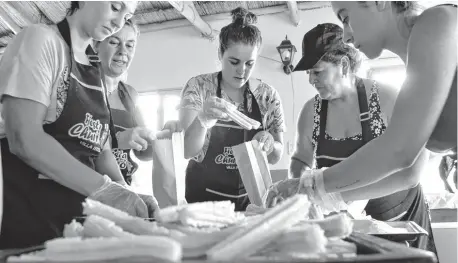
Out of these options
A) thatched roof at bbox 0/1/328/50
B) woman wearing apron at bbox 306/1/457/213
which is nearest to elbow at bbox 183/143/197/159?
woman wearing apron at bbox 306/1/457/213

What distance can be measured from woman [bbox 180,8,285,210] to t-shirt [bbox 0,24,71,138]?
86 centimetres

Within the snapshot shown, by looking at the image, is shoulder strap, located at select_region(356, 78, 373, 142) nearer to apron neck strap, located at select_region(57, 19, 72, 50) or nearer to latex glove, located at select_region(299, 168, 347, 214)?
latex glove, located at select_region(299, 168, 347, 214)

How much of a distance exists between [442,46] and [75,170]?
1.19 meters

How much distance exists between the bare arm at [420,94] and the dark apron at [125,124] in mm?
1445

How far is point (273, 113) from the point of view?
100.0 inches

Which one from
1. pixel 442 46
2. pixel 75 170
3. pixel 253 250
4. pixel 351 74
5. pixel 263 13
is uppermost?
pixel 263 13

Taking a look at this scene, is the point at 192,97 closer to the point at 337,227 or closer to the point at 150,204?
the point at 150,204

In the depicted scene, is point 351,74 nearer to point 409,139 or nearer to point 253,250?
point 409,139

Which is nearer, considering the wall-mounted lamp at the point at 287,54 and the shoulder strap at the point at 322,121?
the shoulder strap at the point at 322,121

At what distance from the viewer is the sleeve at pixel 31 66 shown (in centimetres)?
133

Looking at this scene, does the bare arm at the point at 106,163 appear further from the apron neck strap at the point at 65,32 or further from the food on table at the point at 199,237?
the food on table at the point at 199,237

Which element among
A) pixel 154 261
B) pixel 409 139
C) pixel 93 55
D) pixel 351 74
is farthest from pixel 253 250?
pixel 351 74

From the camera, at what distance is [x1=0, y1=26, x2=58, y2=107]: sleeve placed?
133cm

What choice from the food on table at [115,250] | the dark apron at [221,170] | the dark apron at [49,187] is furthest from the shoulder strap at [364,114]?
the food on table at [115,250]
